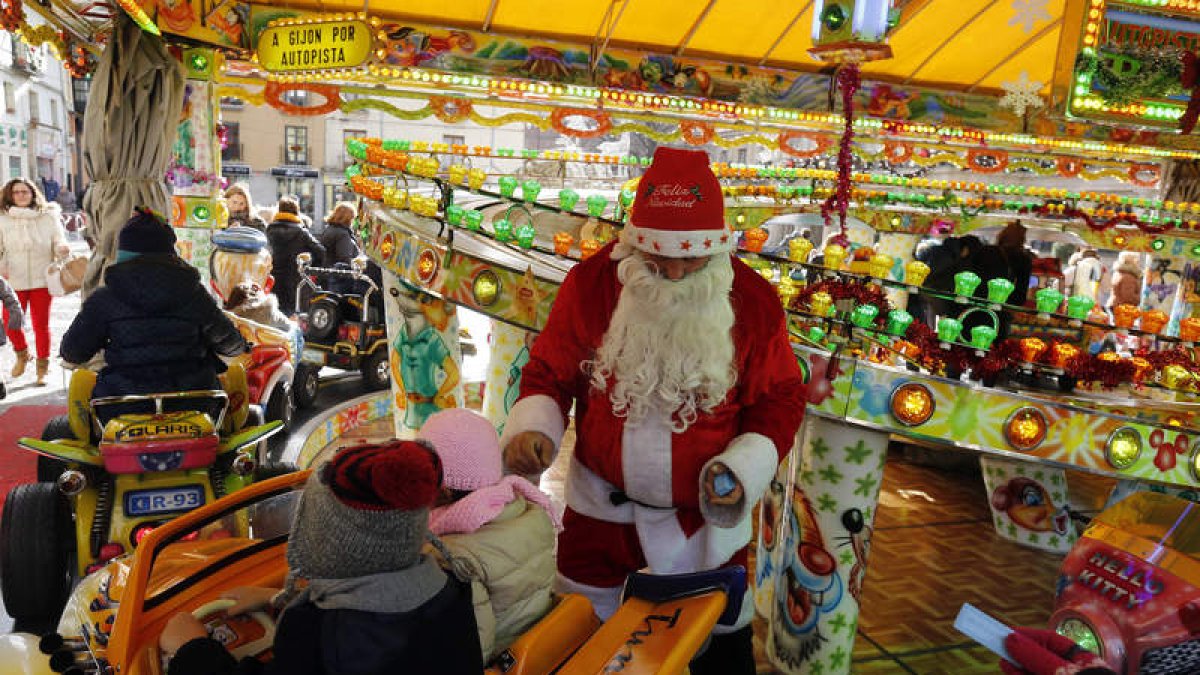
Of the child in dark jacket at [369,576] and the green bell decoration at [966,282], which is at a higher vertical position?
the green bell decoration at [966,282]

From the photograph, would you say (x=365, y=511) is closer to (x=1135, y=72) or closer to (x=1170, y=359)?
(x=1170, y=359)

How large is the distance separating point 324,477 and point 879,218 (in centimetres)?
1165

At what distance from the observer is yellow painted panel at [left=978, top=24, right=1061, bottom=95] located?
28.3 feet

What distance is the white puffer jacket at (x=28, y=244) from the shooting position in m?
6.55

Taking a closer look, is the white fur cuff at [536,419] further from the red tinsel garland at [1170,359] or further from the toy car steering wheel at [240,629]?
the red tinsel garland at [1170,359]

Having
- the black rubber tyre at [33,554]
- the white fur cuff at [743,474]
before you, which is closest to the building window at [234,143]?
the black rubber tyre at [33,554]

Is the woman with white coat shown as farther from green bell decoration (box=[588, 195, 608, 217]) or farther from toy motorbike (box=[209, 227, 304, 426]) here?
green bell decoration (box=[588, 195, 608, 217])

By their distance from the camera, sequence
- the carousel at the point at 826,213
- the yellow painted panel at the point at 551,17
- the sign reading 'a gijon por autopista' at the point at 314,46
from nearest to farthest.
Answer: the carousel at the point at 826,213
the sign reading 'a gijon por autopista' at the point at 314,46
the yellow painted panel at the point at 551,17

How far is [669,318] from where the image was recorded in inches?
82.2

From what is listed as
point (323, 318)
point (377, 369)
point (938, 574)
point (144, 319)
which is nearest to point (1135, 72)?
point (938, 574)

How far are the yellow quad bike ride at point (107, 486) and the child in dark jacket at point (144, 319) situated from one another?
5.5 inches

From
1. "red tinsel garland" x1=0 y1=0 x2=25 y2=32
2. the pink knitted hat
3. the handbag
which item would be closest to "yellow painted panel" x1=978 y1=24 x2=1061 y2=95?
"red tinsel garland" x1=0 y1=0 x2=25 y2=32

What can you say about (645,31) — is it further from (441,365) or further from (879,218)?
(879,218)

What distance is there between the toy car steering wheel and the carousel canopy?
6.21 metres
